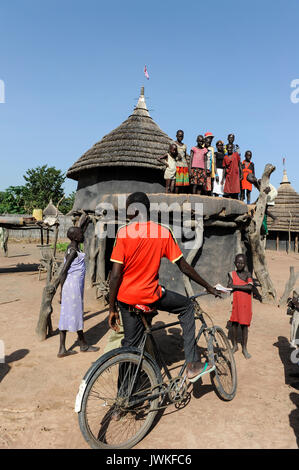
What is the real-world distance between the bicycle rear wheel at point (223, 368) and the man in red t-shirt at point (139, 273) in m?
0.53

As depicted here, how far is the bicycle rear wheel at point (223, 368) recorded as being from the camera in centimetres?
317

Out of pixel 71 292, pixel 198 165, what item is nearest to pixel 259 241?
pixel 198 165

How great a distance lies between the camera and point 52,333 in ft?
18.1

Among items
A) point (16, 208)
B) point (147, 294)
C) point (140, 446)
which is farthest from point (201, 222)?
point (16, 208)

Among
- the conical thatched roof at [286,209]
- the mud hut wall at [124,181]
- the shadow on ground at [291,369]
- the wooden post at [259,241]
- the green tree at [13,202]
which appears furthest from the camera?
the green tree at [13,202]

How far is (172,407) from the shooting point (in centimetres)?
312

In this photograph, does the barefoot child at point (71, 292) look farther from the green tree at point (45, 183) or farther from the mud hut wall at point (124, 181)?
the green tree at point (45, 183)

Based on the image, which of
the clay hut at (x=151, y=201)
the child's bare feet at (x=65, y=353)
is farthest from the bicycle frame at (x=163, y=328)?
the clay hut at (x=151, y=201)

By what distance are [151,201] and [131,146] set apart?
4.25 meters

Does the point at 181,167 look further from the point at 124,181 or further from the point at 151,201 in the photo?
the point at 124,181

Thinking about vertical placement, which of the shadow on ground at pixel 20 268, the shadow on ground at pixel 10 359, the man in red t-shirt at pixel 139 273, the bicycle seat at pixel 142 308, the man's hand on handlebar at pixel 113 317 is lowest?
the shadow on ground at pixel 20 268
